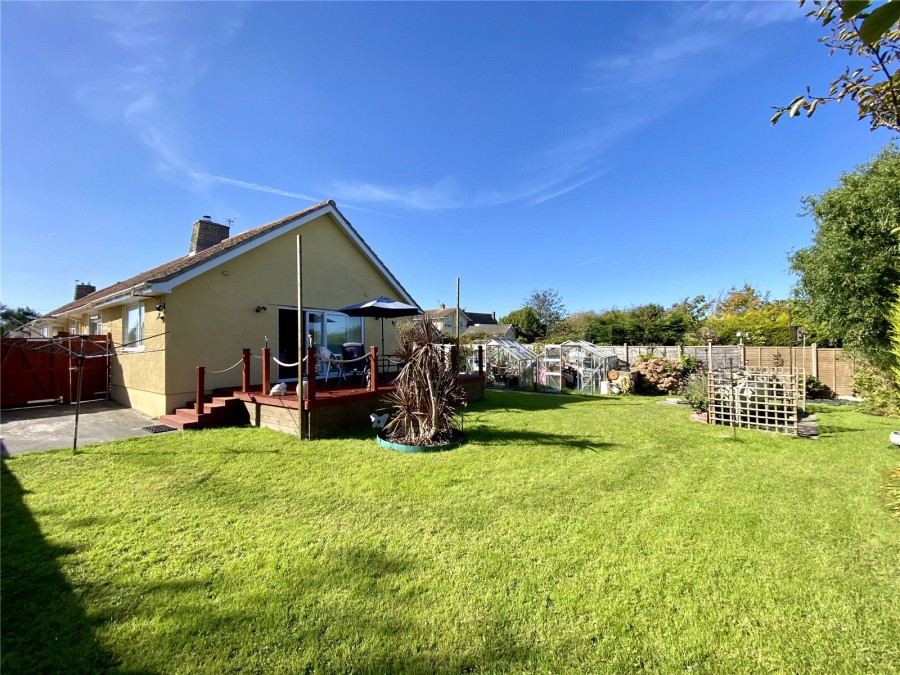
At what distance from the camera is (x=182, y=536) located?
386cm

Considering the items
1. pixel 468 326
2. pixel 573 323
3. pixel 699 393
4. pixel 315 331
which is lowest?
pixel 699 393

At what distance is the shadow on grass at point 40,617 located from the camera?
7.66 ft

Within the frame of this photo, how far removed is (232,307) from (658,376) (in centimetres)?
1785

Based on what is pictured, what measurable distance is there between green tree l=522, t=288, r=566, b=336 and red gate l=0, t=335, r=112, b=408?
45.7m

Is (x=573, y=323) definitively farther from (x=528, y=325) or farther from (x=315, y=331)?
(x=315, y=331)

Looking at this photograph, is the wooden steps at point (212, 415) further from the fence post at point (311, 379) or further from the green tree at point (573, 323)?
the green tree at point (573, 323)

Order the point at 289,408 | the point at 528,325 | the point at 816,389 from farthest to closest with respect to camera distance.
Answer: the point at 528,325, the point at 816,389, the point at 289,408

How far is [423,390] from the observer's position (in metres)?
7.52

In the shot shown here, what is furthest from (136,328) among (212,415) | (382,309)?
(382,309)

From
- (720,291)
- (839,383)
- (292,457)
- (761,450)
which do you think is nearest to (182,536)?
(292,457)

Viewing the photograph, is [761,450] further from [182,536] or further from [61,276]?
[61,276]

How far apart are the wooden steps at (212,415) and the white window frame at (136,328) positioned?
2.71 meters

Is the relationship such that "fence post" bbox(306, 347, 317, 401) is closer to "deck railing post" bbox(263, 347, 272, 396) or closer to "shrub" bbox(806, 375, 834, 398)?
"deck railing post" bbox(263, 347, 272, 396)

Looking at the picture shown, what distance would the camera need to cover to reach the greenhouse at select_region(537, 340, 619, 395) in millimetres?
18141
